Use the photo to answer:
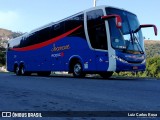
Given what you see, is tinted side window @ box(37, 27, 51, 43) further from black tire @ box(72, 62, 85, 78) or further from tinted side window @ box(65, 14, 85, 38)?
black tire @ box(72, 62, 85, 78)

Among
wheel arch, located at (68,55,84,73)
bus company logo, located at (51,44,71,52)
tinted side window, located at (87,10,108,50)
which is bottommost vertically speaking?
wheel arch, located at (68,55,84,73)

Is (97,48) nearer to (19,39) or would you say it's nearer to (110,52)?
(110,52)

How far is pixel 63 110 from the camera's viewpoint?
19.7 ft

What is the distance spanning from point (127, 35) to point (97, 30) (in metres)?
1.43

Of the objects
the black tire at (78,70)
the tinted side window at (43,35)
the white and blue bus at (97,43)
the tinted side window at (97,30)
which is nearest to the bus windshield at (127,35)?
the white and blue bus at (97,43)

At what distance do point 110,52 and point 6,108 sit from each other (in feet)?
31.1

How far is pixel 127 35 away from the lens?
51.6ft

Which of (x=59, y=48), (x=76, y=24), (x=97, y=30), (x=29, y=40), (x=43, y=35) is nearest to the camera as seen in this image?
(x=97, y=30)

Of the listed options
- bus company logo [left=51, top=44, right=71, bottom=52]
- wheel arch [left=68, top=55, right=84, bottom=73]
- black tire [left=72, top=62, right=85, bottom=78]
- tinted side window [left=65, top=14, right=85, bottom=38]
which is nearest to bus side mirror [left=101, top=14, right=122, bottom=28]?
tinted side window [left=65, top=14, right=85, bottom=38]

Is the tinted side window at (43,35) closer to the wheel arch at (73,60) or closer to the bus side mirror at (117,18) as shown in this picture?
the wheel arch at (73,60)

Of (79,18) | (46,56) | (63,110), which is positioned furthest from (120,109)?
(46,56)

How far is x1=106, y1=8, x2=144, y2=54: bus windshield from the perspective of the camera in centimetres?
1535

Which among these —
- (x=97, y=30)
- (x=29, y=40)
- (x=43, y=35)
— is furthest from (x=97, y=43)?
(x=29, y=40)

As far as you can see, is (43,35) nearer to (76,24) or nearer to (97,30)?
(76,24)
